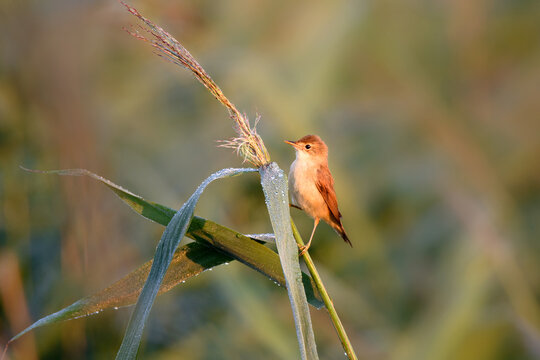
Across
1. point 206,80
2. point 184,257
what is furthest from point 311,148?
point 206,80

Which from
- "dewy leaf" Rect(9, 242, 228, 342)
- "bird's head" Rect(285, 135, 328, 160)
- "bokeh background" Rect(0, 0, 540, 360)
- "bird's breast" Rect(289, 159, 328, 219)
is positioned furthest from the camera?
"bokeh background" Rect(0, 0, 540, 360)

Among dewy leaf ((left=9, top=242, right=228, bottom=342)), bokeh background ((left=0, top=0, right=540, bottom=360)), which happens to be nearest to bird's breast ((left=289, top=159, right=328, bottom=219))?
bokeh background ((left=0, top=0, right=540, bottom=360))

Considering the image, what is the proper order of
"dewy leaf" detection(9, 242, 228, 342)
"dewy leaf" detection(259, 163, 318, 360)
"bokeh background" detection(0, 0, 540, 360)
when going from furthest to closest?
"bokeh background" detection(0, 0, 540, 360) < "dewy leaf" detection(9, 242, 228, 342) < "dewy leaf" detection(259, 163, 318, 360)

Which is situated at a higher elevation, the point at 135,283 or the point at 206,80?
the point at 206,80

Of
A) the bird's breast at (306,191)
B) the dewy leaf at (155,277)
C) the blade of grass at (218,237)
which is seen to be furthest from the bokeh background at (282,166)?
the dewy leaf at (155,277)

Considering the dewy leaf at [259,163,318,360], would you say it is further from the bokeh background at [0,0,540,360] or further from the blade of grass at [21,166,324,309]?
the bokeh background at [0,0,540,360]

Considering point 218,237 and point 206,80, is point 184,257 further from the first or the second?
point 206,80

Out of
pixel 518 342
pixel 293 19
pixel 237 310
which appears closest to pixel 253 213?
pixel 237 310

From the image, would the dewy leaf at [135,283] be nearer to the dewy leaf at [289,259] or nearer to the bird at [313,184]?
the dewy leaf at [289,259]
